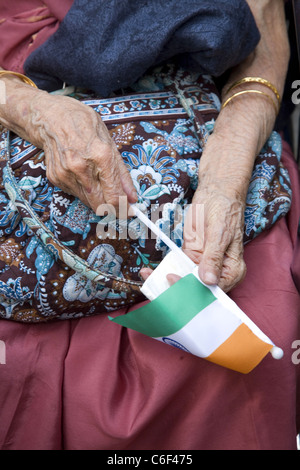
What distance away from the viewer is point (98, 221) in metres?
0.95

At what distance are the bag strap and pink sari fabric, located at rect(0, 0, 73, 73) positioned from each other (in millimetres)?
319

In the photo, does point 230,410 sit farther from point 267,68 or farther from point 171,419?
point 267,68

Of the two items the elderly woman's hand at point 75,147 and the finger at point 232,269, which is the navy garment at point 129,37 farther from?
the finger at point 232,269

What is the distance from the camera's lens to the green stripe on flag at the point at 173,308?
0.80 meters

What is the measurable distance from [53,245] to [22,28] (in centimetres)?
51

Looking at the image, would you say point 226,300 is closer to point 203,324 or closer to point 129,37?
point 203,324

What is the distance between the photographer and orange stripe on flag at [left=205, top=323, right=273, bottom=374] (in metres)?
0.80

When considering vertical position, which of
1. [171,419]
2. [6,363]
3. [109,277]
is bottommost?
[171,419]

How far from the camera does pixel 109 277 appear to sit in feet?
3.05

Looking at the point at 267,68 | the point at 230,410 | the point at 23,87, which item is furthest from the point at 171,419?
the point at 267,68

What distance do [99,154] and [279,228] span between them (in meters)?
0.45

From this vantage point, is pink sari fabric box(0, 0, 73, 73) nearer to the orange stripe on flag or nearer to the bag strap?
the bag strap

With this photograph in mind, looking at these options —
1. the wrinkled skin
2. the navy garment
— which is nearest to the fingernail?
the wrinkled skin

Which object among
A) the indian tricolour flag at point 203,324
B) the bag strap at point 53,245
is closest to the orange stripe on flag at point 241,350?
the indian tricolour flag at point 203,324
